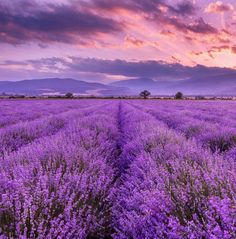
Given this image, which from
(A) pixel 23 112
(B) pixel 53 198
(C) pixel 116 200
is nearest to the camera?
(B) pixel 53 198

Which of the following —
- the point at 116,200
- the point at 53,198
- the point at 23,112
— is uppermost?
the point at 53,198

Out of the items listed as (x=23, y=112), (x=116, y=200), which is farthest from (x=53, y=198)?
(x=23, y=112)

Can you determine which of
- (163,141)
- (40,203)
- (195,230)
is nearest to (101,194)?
(40,203)

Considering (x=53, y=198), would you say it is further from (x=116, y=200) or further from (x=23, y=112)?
(x=23, y=112)

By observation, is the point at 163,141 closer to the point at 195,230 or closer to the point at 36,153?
the point at 36,153

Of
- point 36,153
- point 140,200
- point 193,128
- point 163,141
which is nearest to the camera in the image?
point 140,200

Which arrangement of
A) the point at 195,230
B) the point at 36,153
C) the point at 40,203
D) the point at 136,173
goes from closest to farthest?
the point at 195,230 → the point at 40,203 → the point at 136,173 → the point at 36,153

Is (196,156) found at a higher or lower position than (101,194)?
higher

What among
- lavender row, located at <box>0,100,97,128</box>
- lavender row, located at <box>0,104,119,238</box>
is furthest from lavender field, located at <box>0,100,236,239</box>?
lavender row, located at <box>0,100,97,128</box>

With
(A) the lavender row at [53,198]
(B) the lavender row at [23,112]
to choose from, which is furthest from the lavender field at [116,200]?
(B) the lavender row at [23,112]

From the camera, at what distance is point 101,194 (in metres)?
2.88

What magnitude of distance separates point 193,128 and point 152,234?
616 cm

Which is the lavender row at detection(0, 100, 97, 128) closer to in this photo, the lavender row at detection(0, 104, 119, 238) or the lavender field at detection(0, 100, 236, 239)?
the lavender row at detection(0, 104, 119, 238)

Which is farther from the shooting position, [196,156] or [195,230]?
[196,156]
